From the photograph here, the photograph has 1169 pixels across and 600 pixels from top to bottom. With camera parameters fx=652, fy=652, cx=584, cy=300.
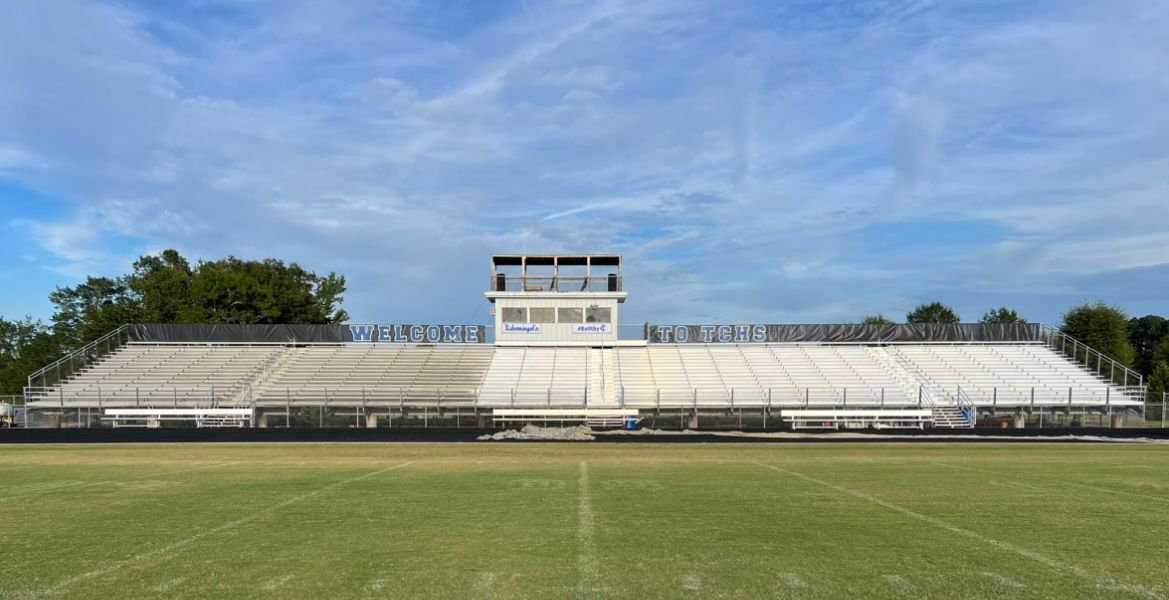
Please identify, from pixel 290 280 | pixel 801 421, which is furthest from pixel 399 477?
pixel 290 280

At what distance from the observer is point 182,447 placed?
790 inches

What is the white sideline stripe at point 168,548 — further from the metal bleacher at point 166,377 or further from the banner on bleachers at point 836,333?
the banner on bleachers at point 836,333

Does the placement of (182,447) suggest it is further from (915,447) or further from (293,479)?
(915,447)

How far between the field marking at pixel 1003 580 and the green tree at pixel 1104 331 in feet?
186

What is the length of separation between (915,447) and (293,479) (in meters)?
17.7

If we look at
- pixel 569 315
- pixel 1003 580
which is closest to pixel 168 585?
pixel 1003 580

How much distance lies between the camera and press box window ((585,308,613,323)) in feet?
122

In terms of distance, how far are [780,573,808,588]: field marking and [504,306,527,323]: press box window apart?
3244 centimetres

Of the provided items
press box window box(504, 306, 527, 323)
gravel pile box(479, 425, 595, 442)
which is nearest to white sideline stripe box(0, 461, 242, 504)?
gravel pile box(479, 425, 595, 442)

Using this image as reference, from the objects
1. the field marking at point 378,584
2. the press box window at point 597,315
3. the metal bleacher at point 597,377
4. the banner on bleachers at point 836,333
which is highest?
the press box window at point 597,315

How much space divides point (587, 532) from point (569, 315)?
98.9 ft

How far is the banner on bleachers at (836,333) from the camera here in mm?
38688

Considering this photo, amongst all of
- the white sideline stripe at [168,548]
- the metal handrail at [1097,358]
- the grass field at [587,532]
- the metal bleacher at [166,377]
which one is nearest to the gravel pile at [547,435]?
the grass field at [587,532]

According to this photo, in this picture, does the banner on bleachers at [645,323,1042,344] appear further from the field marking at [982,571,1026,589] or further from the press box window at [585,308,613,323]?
the field marking at [982,571,1026,589]
